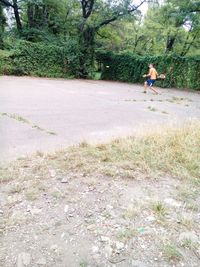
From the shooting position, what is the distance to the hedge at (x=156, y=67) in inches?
675

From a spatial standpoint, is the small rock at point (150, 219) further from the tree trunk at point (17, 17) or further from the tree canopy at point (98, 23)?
the tree trunk at point (17, 17)

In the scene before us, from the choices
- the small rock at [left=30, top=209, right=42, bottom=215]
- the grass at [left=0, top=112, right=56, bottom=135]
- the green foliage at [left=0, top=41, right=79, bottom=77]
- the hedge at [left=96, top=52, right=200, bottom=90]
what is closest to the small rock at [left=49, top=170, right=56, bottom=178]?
the small rock at [left=30, top=209, right=42, bottom=215]

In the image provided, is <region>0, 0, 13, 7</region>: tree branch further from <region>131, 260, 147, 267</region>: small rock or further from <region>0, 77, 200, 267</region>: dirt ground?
<region>131, 260, 147, 267</region>: small rock

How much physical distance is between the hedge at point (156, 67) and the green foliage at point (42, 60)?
114 inches

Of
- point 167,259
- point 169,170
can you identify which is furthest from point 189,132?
point 167,259

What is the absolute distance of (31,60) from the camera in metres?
20.1

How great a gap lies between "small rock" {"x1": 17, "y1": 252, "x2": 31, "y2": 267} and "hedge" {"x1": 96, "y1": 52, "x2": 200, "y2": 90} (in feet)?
54.9

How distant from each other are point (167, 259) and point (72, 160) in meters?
2.04

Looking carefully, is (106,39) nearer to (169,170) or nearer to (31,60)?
(31,60)

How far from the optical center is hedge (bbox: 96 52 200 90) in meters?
→ 17.2

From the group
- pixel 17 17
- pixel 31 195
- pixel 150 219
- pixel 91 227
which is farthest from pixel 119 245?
pixel 17 17

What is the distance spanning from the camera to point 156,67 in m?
19.0

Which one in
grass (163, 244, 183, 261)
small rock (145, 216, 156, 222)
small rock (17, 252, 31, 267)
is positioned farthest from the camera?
small rock (145, 216, 156, 222)

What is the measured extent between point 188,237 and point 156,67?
58.5ft
